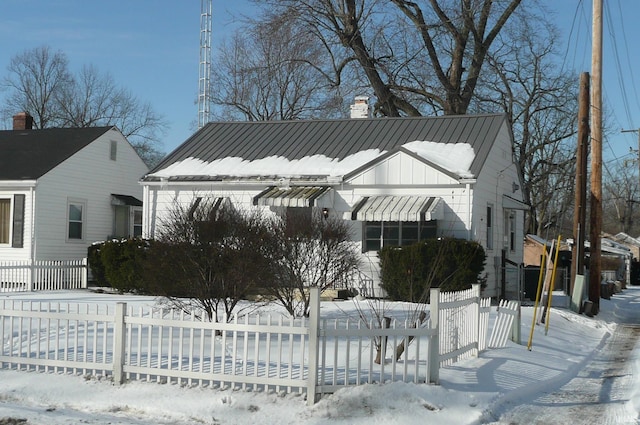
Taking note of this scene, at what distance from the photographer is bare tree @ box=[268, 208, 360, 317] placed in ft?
43.2

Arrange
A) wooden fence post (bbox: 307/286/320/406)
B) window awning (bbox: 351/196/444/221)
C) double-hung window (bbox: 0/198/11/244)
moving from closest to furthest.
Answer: wooden fence post (bbox: 307/286/320/406) → window awning (bbox: 351/196/444/221) → double-hung window (bbox: 0/198/11/244)

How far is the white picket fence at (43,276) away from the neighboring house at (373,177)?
224cm

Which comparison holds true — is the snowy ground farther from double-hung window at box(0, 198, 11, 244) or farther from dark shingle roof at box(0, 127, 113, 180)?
dark shingle roof at box(0, 127, 113, 180)

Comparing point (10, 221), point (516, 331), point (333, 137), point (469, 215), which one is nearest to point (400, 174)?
point (469, 215)

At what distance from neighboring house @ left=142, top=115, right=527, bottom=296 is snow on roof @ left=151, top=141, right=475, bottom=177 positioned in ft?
0.10

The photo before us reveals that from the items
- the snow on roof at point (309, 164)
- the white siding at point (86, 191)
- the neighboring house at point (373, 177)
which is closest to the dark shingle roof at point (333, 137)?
the neighboring house at point (373, 177)

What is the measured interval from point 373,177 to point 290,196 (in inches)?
84.6

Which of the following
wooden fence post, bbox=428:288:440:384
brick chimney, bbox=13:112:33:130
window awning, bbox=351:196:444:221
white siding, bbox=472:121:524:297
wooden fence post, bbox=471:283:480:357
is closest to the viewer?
wooden fence post, bbox=428:288:440:384

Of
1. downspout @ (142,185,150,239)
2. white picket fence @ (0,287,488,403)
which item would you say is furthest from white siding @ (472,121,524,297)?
white picket fence @ (0,287,488,403)

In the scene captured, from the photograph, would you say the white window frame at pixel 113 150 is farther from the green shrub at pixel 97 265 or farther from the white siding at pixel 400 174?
the white siding at pixel 400 174

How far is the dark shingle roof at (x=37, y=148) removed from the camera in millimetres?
24375

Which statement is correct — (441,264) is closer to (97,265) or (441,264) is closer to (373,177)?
(373,177)

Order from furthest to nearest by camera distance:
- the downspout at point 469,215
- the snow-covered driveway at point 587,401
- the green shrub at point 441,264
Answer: the downspout at point 469,215
the green shrub at point 441,264
the snow-covered driveway at point 587,401

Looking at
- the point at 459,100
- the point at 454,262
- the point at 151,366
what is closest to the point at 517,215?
the point at 454,262
